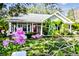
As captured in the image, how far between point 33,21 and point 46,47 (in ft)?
0.78

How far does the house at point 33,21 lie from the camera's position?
1.64 m

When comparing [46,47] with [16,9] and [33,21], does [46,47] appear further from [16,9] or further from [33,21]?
[16,9]

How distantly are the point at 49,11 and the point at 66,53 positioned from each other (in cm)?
37

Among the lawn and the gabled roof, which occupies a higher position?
the gabled roof

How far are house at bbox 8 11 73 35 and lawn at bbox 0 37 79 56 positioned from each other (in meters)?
0.09

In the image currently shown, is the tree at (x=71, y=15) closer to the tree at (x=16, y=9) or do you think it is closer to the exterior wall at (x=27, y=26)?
the exterior wall at (x=27, y=26)

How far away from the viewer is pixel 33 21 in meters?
1.65

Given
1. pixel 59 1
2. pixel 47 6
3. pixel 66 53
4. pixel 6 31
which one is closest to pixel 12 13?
pixel 6 31

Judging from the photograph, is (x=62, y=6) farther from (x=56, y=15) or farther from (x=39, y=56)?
(x=39, y=56)

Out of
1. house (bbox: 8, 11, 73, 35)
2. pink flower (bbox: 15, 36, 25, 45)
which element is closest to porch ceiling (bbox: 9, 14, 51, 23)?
house (bbox: 8, 11, 73, 35)

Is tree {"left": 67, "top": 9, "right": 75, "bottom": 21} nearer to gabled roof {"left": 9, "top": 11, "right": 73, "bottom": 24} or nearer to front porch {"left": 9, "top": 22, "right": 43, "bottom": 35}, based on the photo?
gabled roof {"left": 9, "top": 11, "right": 73, "bottom": 24}

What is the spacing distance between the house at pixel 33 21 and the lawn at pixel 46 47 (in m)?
0.09

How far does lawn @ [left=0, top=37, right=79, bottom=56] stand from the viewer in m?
1.64

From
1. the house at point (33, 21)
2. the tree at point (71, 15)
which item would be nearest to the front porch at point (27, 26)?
the house at point (33, 21)
